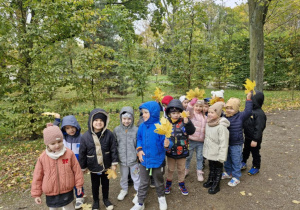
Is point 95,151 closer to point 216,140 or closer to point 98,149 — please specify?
point 98,149

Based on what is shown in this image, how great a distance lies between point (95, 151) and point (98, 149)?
0.05 metres

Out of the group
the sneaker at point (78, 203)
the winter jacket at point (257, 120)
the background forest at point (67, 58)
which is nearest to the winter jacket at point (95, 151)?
the sneaker at point (78, 203)

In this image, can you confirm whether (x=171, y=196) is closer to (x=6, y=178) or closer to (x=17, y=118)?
(x=6, y=178)

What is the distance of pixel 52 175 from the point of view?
241 cm

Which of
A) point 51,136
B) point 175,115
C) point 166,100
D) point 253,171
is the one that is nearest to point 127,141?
point 175,115

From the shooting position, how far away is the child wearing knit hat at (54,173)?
94.1 inches

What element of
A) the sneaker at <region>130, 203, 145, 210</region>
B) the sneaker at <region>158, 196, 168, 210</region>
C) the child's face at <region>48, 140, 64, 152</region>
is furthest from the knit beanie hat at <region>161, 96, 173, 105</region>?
the child's face at <region>48, 140, 64, 152</region>

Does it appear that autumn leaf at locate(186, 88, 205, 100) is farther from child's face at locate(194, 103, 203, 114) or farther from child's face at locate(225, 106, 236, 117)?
child's face at locate(225, 106, 236, 117)

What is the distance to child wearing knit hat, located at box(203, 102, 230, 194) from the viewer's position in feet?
10.7

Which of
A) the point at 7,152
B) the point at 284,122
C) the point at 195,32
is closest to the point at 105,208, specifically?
the point at 7,152

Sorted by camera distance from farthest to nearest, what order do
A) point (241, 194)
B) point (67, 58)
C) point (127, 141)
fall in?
1. point (67, 58)
2. point (241, 194)
3. point (127, 141)

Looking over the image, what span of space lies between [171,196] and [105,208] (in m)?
1.14

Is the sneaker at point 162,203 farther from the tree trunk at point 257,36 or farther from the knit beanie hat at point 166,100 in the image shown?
the tree trunk at point 257,36

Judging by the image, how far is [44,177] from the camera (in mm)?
2414
